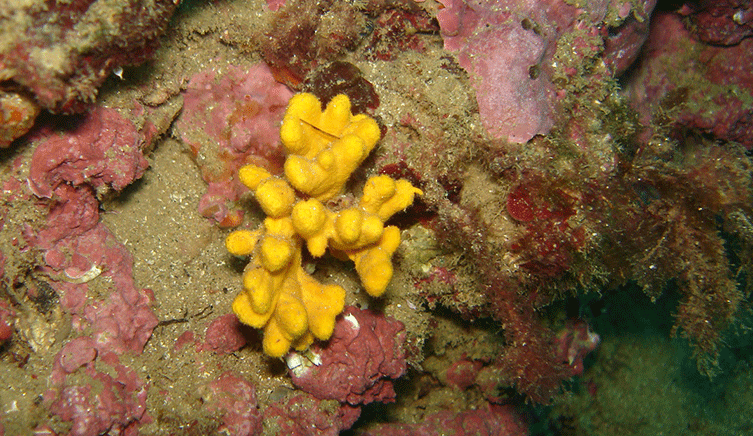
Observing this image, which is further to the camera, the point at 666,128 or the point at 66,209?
the point at 666,128

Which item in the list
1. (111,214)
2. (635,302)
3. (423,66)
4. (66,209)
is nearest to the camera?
(66,209)

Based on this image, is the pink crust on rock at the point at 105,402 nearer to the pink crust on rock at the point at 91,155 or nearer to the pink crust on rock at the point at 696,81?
the pink crust on rock at the point at 91,155

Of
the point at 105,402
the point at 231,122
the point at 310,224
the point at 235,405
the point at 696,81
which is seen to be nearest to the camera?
the point at 310,224

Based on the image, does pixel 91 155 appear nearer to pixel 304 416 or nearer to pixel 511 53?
pixel 304 416

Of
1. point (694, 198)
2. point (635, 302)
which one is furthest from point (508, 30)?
point (635, 302)

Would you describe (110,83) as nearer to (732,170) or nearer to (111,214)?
(111,214)

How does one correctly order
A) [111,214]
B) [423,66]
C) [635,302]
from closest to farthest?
1. [423,66]
2. [111,214]
3. [635,302]

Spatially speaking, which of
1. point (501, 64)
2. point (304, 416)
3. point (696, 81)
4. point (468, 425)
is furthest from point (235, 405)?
point (696, 81)
